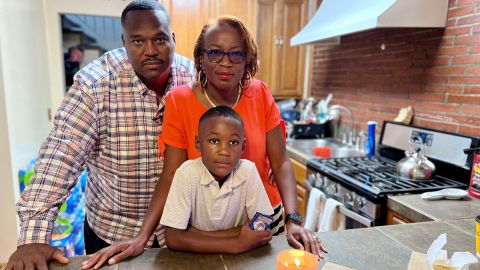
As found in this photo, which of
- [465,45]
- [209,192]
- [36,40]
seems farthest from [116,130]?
[36,40]

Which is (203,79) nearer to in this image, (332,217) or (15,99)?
(332,217)

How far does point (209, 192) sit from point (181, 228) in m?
0.12

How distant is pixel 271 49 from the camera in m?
3.43

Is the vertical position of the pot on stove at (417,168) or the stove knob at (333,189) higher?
the pot on stove at (417,168)

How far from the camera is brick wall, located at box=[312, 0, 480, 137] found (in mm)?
1916

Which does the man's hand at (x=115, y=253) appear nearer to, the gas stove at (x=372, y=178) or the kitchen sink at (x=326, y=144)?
the gas stove at (x=372, y=178)

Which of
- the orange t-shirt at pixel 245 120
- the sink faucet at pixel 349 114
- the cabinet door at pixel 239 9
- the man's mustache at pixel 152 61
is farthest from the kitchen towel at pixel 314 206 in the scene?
the cabinet door at pixel 239 9

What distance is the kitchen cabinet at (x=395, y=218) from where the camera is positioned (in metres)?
1.59

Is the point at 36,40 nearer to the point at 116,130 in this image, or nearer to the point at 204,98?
the point at 116,130

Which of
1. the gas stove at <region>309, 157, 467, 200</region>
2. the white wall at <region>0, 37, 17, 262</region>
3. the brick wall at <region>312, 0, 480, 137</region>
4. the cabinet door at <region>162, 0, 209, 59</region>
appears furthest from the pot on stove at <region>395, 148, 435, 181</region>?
the white wall at <region>0, 37, 17, 262</region>

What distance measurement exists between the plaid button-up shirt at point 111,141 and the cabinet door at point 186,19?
1756mm

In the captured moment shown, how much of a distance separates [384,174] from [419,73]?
73 centimetres

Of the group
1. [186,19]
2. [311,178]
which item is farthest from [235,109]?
[186,19]

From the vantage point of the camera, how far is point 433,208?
1.45m
